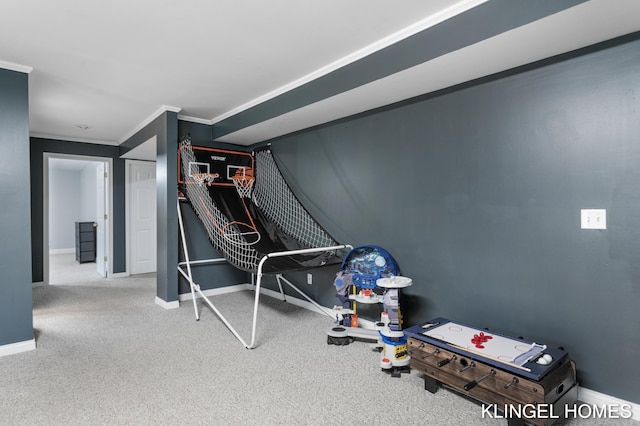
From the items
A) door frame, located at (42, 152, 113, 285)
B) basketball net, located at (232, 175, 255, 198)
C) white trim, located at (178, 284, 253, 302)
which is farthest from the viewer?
door frame, located at (42, 152, 113, 285)

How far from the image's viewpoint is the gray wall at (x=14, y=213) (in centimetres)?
269

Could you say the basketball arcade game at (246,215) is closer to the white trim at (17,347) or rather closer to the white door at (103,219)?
the white trim at (17,347)

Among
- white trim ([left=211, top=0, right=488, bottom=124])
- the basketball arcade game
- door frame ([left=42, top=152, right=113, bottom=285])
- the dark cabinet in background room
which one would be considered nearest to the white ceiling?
white trim ([left=211, top=0, right=488, bottom=124])

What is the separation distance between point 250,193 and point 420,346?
2957mm

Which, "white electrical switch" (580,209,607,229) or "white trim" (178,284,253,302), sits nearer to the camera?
"white electrical switch" (580,209,607,229)

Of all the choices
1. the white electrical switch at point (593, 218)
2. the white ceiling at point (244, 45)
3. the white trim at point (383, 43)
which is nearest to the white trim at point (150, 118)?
the white ceiling at point (244, 45)

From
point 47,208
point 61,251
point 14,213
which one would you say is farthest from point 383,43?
point 61,251

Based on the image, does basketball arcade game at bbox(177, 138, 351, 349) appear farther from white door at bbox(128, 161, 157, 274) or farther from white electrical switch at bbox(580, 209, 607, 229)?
white door at bbox(128, 161, 157, 274)

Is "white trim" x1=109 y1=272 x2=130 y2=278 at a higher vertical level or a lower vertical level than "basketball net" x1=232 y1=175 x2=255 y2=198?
lower

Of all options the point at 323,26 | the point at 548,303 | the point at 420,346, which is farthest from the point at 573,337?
the point at 323,26

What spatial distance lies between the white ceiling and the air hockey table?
67.5 inches

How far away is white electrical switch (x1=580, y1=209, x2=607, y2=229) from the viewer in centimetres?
195

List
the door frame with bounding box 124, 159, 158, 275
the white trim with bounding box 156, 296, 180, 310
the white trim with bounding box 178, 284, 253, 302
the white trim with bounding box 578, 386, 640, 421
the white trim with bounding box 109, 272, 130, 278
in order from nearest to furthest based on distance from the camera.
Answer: the white trim with bounding box 578, 386, 640, 421 → the white trim with bounding box 156, 296, 180, 310 → the white trim with bounding box 178, 284, 253, 302 → the white trim with bounding box 109, 272, 130, 278 → the door frame with bounding box 124, 159, 158, 275

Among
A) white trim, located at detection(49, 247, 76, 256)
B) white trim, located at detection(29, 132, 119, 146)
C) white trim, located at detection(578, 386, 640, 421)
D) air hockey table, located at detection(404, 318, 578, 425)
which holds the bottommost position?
white trim, located at detection(578, 386, 640, 421)
